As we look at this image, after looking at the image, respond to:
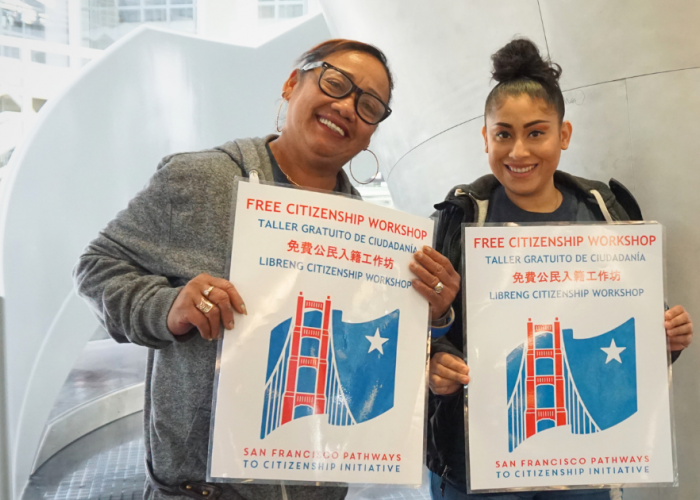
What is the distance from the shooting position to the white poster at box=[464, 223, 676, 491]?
124cm

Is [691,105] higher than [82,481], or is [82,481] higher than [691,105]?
[691,105]

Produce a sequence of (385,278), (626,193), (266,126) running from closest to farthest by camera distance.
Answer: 1. (385,278)
2. (626,193)
3. (266,126)

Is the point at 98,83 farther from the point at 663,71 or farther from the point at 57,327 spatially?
the point at 663,71

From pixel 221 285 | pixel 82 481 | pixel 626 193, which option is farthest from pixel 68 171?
pixel 626 193

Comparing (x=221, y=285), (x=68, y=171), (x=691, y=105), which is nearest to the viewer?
(x=221, y=285)

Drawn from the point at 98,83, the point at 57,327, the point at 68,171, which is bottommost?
the point at 57,327

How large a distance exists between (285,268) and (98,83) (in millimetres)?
2661

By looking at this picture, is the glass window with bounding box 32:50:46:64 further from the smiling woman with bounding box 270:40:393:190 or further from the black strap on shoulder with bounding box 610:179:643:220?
the black strap on shoulder with bounding box 610:179:643:220

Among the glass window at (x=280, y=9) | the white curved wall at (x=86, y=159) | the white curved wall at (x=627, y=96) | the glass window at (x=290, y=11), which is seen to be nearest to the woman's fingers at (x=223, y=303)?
the white curved wall at (x=627, y=96)

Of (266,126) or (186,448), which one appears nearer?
(186,448)

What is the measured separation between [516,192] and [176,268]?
879 mm

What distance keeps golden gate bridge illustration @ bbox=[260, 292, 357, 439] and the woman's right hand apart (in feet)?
0.73

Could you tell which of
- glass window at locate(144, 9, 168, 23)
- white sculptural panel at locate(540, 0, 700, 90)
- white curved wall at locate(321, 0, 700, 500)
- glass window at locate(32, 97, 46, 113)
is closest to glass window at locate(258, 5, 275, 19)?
glass window at locate(144, 9, 168, 23)

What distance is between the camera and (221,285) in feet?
3.42
